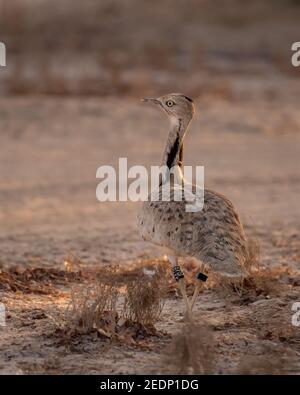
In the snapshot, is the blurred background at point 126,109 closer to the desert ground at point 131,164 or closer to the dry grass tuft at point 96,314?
the desert ground at point 131,164

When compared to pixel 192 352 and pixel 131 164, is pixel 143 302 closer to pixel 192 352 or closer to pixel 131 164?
pixel 192 352

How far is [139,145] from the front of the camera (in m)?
13.2

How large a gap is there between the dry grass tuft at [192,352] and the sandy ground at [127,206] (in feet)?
0.38

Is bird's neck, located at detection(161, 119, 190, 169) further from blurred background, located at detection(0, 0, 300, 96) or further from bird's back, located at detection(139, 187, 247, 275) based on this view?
blurred background, located at detection(0, 0, 300, 96)

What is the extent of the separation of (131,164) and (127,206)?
6.57 feet

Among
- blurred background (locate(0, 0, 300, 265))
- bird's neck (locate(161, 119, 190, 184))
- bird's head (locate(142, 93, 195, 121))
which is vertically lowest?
bird's neck (locate(161, 119, 190, 184))

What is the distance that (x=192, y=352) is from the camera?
14.6ft

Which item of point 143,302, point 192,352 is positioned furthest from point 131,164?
point 192,352

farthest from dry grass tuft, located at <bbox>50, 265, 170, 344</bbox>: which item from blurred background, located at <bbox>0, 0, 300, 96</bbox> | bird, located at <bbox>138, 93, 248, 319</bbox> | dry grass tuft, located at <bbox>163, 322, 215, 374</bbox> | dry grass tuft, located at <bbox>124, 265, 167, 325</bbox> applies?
blurred background, located at <bbox>0, 0, 300, 96</bbox>

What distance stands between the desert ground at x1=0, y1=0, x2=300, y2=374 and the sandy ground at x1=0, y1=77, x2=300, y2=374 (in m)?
0.02

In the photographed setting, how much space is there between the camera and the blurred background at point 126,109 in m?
9.27

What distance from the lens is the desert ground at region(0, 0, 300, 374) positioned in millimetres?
5043

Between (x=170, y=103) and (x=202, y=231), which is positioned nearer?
(x=202, y=231)

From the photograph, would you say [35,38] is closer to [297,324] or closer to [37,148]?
[37,148]
